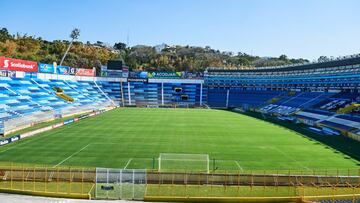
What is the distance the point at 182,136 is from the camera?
4100 centimetres

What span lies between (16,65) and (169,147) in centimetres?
3789

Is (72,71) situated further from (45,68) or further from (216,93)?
(216,93)

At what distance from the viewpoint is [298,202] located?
19.6 m

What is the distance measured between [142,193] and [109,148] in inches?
529

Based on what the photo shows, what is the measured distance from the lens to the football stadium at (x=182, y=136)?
70.9 ft

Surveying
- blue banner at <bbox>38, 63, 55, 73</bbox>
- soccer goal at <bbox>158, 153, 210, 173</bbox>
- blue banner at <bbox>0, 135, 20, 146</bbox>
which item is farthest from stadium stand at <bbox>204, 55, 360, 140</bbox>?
blue banner at <bbox>38, 63, 55, 73</bbox>

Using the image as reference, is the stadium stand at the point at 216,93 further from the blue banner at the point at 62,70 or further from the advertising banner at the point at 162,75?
the advertising banner at the point at 162,75

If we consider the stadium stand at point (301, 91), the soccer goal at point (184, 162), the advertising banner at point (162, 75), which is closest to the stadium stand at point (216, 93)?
the stadium stand at point (301, 91)

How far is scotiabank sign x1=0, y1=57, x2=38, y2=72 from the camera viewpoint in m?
56.9

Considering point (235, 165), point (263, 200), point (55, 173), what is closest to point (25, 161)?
point (55, 173)

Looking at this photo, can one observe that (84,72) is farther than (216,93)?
No

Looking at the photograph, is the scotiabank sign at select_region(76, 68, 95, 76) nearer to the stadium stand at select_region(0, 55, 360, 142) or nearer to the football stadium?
the football stadium

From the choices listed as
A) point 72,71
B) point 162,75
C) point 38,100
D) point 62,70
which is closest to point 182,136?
point 38,100

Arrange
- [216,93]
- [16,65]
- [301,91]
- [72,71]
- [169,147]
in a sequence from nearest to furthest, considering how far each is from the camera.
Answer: [169,147]
[16,65]
[301,91]
[72,71]
[216,93]
